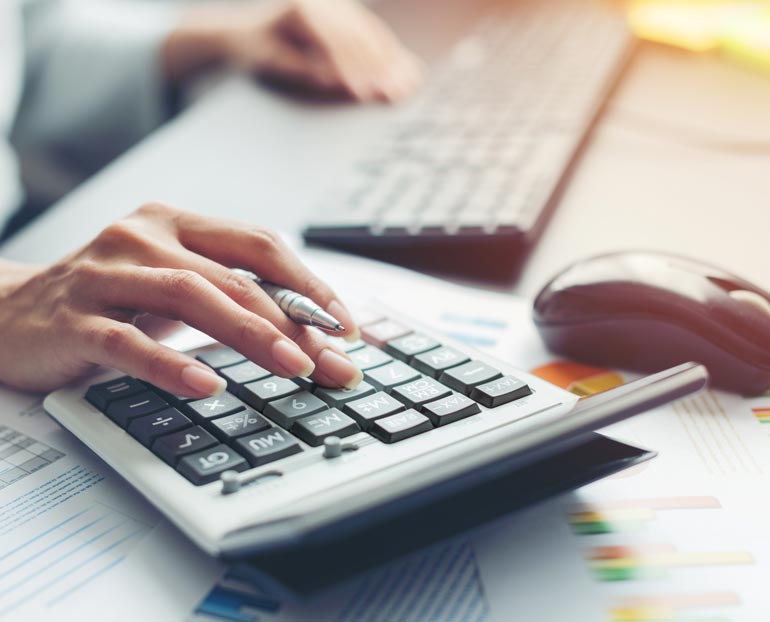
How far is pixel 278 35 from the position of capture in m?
0.97

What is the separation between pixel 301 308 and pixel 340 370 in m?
0.05

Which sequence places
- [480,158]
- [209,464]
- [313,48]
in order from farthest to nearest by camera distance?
[313,48]
[480,158]
[209,464]

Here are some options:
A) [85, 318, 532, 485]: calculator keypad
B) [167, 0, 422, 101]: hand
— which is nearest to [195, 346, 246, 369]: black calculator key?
[85, 318, 532, 485]: calculator keypad

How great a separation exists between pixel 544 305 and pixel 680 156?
0.35 meters

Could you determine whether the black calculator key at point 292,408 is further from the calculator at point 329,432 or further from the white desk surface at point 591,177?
the white desk surface at point 591,177

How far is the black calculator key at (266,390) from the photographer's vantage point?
1.30 ft

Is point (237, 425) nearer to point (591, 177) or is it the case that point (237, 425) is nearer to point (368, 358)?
point (368, 358)

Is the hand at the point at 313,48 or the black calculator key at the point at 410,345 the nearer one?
the black calculator key at the point at 410,345

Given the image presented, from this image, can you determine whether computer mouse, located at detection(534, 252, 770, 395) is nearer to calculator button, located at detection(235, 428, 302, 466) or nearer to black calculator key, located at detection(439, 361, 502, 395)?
black calculator key, located at detection(439, 361, 502, 395)

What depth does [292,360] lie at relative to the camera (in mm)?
399

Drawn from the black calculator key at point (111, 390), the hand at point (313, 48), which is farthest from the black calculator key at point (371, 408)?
the hand at point (313, 48)

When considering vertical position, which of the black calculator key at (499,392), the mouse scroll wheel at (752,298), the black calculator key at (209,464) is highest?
the black calculator key at (209,464)

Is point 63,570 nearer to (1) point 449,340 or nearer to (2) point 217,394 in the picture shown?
(2) point 217,394

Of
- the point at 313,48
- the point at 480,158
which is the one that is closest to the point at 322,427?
the point at 480,158
